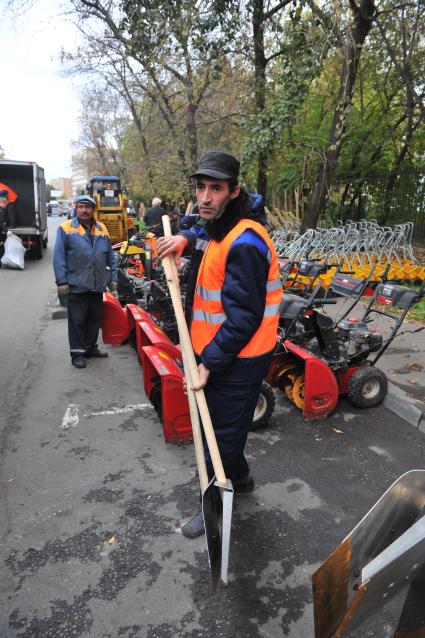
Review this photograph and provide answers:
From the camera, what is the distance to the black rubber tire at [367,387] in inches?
165

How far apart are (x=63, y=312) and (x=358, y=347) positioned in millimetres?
5538

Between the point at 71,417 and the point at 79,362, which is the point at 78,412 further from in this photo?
the point at 79,362

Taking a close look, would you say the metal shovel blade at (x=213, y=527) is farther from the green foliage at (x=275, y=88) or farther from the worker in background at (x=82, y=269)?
the green foliage at (x=275, y=88)

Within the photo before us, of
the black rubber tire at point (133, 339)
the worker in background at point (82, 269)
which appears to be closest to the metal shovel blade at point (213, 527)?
the worker in background at point (82, 269)

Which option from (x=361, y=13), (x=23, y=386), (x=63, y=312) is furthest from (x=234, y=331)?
(x=361, y=13)

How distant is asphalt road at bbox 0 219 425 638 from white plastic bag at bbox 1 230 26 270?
8.66 metres

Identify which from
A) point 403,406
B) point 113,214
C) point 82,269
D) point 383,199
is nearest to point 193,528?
point 403,406

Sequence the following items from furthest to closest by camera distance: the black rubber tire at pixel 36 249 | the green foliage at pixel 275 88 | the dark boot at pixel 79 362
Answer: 1. the black rubber tire at pixel 36 249
2. the green foliage at pixel 275 88
3. the dark boot at pixel 79 362

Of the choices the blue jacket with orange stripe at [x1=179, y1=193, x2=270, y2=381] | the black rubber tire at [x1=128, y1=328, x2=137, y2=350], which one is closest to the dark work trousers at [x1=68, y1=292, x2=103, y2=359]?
the black rubber tire at [x1=128, y1=328, x2=137, y2=350]

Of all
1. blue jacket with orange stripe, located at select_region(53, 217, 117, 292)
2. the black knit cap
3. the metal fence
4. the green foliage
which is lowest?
blue jacket with orange stripe, located at select_region(53, 217, 117, 292)

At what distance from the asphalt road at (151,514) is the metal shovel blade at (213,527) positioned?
12.4 inches

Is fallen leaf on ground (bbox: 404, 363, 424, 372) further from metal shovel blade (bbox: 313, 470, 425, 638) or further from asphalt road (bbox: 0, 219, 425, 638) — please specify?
metal shovel blade (bbox: 313, 470, 425, 638)

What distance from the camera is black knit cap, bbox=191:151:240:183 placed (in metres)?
2.06

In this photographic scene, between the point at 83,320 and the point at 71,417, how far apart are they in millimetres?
1582
